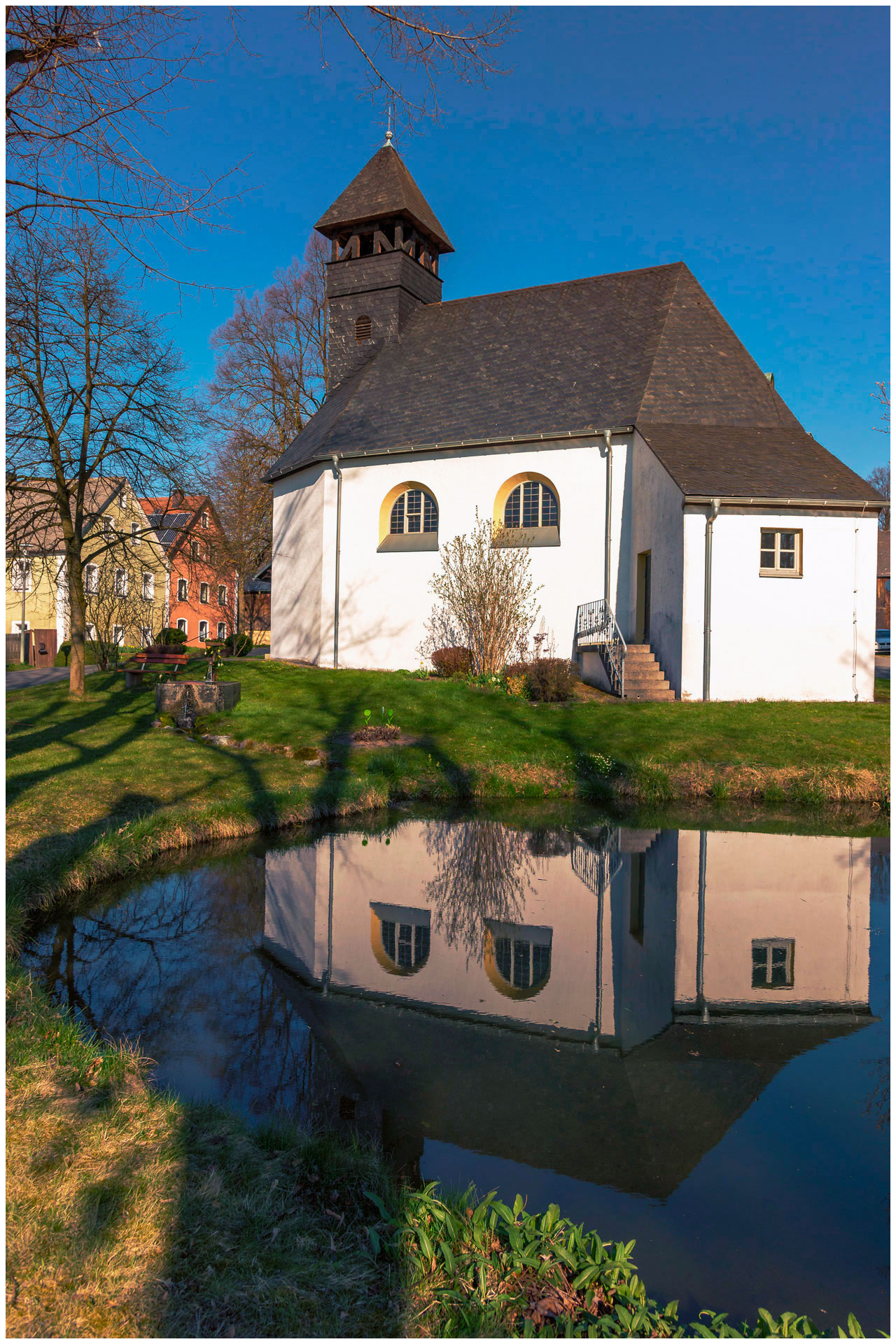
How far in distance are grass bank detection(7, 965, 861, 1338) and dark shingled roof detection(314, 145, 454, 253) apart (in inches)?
1040

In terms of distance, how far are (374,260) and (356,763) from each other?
774 inches

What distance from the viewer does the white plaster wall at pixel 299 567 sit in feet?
70.5

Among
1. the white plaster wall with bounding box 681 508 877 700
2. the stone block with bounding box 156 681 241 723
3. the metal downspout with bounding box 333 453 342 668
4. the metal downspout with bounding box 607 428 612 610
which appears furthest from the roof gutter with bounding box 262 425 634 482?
the stone block with bounding box 156 681 241 723

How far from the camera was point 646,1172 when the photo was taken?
3.22m

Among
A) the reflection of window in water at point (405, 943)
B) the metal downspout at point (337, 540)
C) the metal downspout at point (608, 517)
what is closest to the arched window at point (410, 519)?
the metal downspout at point (337, 540)

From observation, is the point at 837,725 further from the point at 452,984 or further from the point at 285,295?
the point at 285,295

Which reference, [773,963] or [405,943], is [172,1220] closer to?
[405,943]

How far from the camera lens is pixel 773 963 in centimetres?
545

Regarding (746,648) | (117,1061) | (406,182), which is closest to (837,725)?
(746,648)

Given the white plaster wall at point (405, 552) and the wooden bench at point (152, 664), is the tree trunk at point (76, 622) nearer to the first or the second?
the wooden bench at point (152, 664)

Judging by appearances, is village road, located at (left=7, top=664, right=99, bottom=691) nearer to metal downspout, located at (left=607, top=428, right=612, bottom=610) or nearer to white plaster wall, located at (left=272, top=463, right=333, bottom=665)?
white plaster wall, located at (left=272, top=463, right=333, bottom=665)

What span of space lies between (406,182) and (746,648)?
65.3ft

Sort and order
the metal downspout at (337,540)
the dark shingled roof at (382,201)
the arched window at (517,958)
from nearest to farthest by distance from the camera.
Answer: the arched window at (517,958) < the metal downspout at (337,540) < the dark shingled roof at (382,201)

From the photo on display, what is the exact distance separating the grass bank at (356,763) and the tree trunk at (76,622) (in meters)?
0.49
